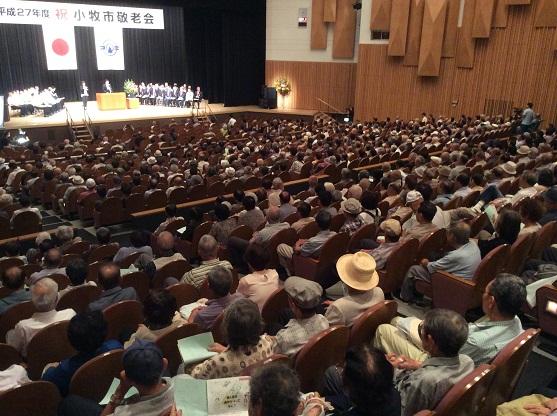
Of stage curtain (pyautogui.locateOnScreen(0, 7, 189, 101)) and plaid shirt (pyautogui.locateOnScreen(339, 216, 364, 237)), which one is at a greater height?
stage curtain (pyautogui.locateOnScreen(0, 7, 189, 101))

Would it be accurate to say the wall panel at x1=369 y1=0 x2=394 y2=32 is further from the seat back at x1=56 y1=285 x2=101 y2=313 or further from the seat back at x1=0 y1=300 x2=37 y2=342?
the seat back at x1=0 y1=300 x2=37 y2=342

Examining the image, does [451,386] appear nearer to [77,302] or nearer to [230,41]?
Answer: [77,302]

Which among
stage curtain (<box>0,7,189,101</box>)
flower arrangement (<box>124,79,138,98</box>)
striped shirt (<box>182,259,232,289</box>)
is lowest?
striped shirt (<box>182,259,232,289</box>)

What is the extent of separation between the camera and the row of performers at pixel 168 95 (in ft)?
66.5

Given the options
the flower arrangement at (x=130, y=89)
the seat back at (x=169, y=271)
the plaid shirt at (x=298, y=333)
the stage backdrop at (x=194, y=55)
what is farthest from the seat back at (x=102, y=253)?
the flower arrangement at (x=130, y=89)

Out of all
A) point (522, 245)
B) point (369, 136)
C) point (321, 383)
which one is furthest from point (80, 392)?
point (369, 136)

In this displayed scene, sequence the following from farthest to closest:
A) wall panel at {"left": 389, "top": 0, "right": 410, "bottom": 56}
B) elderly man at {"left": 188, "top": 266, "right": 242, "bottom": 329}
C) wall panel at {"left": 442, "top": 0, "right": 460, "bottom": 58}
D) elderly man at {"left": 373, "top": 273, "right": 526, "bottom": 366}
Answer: wall panel at {"left": 389, "top": 0, "right": 410, "bottom": 56}, wall panel at {"left": 442, "top": 0, "right": 460, "bottom": 58}, elderly man at {"left": 188, "top": 266, "right": 242, "bottom": 329}, elderly man at {"left": 373, "top": 273, "right": 526, "bottom": 366}

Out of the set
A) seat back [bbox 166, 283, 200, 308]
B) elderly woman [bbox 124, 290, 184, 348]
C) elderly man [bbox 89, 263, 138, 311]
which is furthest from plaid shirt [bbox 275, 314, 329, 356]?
elderly man [bbox 89, 263, 138, 311]

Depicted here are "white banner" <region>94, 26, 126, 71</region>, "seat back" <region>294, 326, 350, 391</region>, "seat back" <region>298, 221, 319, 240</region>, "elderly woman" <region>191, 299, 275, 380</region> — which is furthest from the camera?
"white banner" <region>94, 26, 126, 71</region>

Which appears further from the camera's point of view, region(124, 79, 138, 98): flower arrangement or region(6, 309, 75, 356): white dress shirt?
region(124, 79, 138, 98): flower arrangement

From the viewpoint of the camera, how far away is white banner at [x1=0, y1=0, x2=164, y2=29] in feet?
51.2

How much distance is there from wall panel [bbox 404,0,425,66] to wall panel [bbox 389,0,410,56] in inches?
5.7

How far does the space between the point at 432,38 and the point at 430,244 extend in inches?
551

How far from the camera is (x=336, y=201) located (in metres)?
6.20
